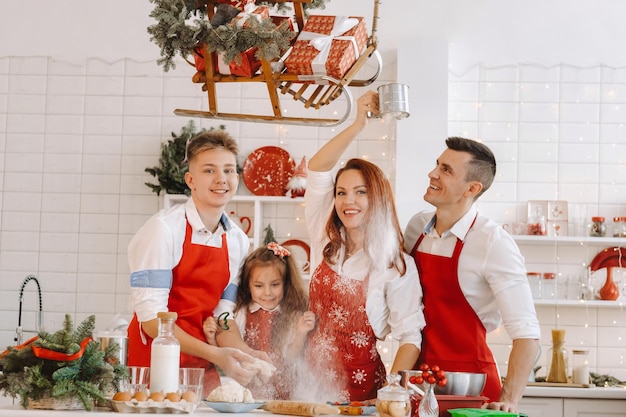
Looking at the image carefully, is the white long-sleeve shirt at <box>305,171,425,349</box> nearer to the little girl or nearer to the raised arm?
the little girl

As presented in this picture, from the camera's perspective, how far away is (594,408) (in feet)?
15.7

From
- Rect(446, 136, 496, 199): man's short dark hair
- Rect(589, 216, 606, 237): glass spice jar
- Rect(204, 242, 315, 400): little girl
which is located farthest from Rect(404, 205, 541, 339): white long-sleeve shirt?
Rect(589, 216, 606, 237): glass spice jar

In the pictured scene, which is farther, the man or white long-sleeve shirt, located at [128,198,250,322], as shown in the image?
the man

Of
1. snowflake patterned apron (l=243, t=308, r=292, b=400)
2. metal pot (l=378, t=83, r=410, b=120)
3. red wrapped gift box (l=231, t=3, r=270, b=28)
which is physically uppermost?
red wrapped gift box (l=231, t=3, r=270, b=28)

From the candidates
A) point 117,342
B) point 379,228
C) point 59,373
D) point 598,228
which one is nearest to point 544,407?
point 598,228

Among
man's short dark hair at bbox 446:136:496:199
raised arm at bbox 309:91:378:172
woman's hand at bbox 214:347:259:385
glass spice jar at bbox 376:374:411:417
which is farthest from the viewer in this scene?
man's short dark hair at bbox 446:136:496:199

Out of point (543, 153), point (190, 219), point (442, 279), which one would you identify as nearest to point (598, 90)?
point (543, 153)

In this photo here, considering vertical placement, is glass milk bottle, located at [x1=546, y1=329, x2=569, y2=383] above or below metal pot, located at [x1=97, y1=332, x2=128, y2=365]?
below

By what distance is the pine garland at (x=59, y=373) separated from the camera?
102 inches

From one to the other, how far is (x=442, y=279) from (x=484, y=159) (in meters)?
0.58

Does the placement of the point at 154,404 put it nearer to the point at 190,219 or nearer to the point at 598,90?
the point at 190,219

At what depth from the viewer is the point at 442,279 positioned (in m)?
3.46

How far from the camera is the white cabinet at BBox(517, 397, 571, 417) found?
4.80 meters

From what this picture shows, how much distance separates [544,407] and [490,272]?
5.64 ft
